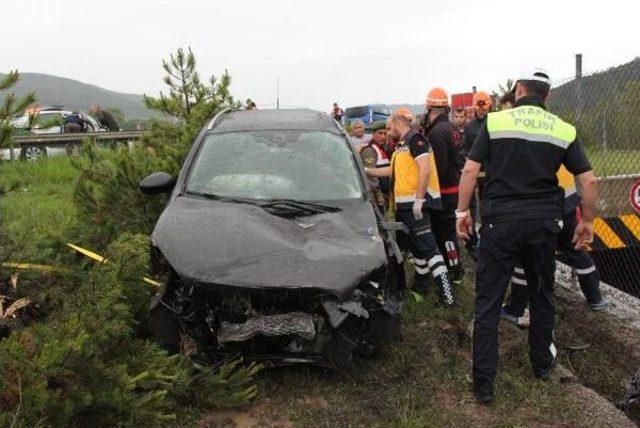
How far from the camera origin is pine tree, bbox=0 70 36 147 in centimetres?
341

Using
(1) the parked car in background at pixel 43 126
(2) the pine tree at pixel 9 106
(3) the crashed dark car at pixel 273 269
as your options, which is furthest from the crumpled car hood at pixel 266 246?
(2) the pine tree at pixel 9 106

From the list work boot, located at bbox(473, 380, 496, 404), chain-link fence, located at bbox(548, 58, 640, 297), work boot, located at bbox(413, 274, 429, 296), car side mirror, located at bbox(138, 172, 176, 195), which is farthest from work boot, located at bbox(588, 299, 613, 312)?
car side mirror, located at bbox(138, 172, 176, 195)

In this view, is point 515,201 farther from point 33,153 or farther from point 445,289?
point 33,153

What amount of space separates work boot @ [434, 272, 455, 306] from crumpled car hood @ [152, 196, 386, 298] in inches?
58.0

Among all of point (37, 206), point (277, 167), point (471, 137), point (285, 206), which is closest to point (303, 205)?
point (285, 206)

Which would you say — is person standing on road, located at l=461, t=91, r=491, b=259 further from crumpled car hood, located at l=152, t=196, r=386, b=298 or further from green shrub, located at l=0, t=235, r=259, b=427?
green shrub, located at l=0, t=235, r=259, b=427

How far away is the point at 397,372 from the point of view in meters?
4.14

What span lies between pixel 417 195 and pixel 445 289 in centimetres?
87

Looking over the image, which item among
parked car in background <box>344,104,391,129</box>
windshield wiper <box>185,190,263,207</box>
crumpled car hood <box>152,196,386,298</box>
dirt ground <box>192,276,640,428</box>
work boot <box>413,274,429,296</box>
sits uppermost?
parked car in background <box>344,104,391,129</box>

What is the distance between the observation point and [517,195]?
3834mm

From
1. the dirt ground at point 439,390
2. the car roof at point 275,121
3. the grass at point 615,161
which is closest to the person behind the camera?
the dirt ground at point 439,390

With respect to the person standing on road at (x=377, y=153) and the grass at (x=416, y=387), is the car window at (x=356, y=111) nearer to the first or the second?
the person standing on road at (x=377, y=153)

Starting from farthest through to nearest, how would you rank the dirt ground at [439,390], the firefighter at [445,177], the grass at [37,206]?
1. the firefighter at [445,177]
2. the grass at [37,206]
3. the dirt ground at [439,390]

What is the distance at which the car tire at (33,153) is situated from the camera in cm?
1363
